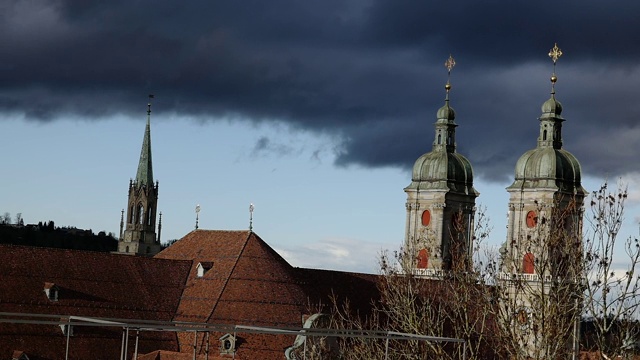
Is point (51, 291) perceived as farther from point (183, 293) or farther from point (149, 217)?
point (149, 217)

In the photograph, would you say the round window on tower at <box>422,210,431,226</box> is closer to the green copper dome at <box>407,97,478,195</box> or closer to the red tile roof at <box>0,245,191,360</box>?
the green copper dome at <box>407,97,478,195</box>

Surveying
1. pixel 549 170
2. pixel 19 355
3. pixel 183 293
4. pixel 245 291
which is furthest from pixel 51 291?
pixel 549 170

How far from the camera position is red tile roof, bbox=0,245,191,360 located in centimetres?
5631

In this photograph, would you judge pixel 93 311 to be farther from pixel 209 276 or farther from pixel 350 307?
pixel 350 307

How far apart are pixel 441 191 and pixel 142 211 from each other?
133 feet

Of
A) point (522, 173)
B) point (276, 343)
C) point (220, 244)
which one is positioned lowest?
point (276, 343)

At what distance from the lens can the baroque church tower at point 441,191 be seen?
96250 millimetres

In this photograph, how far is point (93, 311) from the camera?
59656 mm

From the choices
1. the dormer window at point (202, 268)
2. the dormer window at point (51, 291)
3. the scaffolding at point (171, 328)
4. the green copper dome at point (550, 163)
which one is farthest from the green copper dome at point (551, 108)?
the scaffolding at point (171, 328)

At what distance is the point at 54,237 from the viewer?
12788cm

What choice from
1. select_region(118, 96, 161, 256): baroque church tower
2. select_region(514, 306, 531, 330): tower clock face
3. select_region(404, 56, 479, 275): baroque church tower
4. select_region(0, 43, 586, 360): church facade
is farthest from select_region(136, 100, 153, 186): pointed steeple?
select_region(514, 306, 531, 330): tower clock face

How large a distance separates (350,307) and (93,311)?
13.4 m

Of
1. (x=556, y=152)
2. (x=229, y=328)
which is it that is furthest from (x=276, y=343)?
(x=556, y=152)

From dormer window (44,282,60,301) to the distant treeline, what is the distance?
2168 inches
